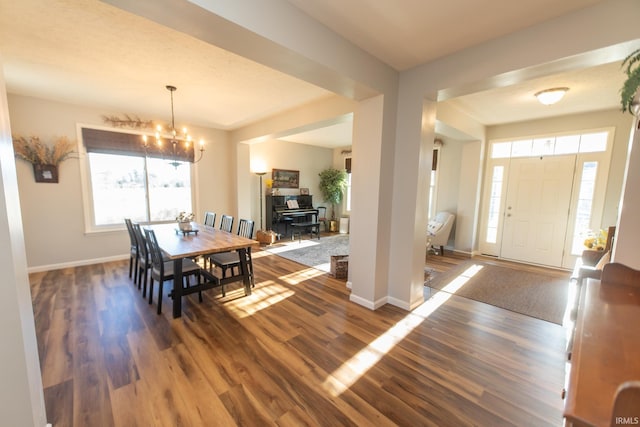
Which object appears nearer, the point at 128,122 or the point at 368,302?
the point at 368,302

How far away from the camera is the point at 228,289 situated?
3.38 meters

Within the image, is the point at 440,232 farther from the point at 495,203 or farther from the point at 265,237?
the point at 265,237

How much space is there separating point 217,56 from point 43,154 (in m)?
3.54

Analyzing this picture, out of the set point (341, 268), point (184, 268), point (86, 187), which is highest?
point (86, 187)

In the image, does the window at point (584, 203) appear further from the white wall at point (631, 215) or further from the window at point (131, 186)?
the window at point (131, 186)

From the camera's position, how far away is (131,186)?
4.71 metres

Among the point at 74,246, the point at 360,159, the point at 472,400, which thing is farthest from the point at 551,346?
the point at 74,246

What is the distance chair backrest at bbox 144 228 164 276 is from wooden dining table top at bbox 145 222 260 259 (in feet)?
0.23

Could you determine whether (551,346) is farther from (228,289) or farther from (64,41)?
(64,41)

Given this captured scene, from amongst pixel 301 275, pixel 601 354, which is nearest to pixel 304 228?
pixel 301 275

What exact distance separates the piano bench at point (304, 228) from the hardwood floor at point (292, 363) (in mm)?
→ 3452

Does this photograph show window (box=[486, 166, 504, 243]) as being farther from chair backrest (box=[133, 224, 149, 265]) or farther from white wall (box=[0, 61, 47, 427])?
white wall (box=[0, 61, 47, 427])

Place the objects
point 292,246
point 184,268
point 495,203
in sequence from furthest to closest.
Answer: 1. point 292,246
2. point 495,203
3. point 184,268

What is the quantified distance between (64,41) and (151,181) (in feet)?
9.77
